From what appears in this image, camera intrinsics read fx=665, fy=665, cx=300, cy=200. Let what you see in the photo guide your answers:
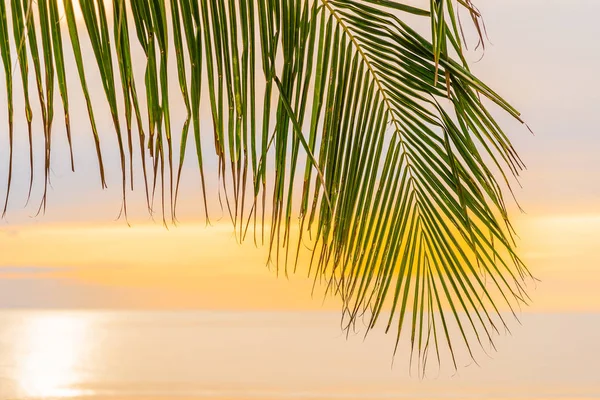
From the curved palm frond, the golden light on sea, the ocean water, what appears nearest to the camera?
the curved palm frond

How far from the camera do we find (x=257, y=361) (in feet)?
14.0

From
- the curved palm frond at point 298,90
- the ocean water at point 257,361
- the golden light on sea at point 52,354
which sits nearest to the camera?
the curved palm frond at point 298,90

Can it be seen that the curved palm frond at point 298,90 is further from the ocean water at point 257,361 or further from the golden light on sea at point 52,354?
the golden light on sea at point 52,354

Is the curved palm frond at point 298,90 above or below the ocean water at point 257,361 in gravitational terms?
above

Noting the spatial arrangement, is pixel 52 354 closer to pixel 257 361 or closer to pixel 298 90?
pixel 257 361

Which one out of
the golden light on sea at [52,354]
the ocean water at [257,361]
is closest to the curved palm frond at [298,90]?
the ocean water at [257,361]

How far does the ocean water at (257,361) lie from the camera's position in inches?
143

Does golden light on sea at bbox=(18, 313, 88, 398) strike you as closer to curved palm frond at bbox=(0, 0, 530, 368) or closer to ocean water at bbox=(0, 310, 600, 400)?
ocean water at bbox=(0, 310, 600, 400)

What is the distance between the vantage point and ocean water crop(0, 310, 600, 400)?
11.9 ft

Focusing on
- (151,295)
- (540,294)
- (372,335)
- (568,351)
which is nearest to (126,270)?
(151,295)

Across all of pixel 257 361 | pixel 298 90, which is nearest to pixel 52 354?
pixel 257 361

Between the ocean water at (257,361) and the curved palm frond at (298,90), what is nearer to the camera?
the curved palm frond at (298,90)

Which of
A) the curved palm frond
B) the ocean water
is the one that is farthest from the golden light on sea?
the curved palm frond

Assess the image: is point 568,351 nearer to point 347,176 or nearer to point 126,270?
point 126,270
